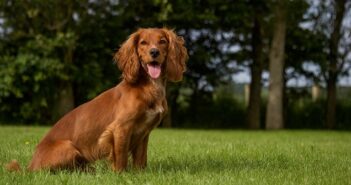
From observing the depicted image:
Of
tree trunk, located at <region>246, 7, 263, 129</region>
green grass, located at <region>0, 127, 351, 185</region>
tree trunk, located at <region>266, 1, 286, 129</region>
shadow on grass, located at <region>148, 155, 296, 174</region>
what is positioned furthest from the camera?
tree trunk, located at <region>246, 7, 263, 129</region>

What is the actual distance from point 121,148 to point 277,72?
14.6 m

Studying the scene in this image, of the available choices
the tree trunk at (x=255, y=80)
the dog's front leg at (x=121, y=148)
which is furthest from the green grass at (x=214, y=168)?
the tree trunk at (x=255, y=80)

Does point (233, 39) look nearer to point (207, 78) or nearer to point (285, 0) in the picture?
point (207, 78)

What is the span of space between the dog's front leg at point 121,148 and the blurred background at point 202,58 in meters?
13.0

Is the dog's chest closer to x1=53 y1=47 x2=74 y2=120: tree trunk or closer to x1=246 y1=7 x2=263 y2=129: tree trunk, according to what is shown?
x1=53 y1=47 x2=74 y2=120: tree trunk

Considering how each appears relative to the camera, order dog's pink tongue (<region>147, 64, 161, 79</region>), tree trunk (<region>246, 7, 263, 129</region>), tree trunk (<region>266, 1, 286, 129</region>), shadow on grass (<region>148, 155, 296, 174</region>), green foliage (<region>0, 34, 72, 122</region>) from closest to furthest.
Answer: dog's pink tongue (<region>147, 64, 161, 79</region>) < shadow on grass (<region>148, 155, 296, 174</region>) < green foliage (<region>0, 34, 72, 122</region>) < tree trunk (<region>266, 1, 286, 129</region>) < tree trunk (<region>246, 7, 263, 129</region>)

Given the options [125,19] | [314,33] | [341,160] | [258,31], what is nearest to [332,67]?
[314,33]

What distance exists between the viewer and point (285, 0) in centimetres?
1956

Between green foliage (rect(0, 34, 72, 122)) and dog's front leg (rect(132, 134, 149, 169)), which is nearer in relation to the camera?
dog's front leg (rect(132, 134, 149, 169))

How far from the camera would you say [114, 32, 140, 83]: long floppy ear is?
6426 millimetres

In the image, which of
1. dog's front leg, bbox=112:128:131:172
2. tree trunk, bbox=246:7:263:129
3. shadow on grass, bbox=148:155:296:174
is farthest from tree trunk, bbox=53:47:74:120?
dog's front leg, bbox=112:128:131:172

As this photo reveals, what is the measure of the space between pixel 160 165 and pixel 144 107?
106 centimetres

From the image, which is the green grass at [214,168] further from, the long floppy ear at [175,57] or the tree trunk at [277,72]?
the tree trunk at [277,72]

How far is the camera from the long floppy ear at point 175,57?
21.7ft
